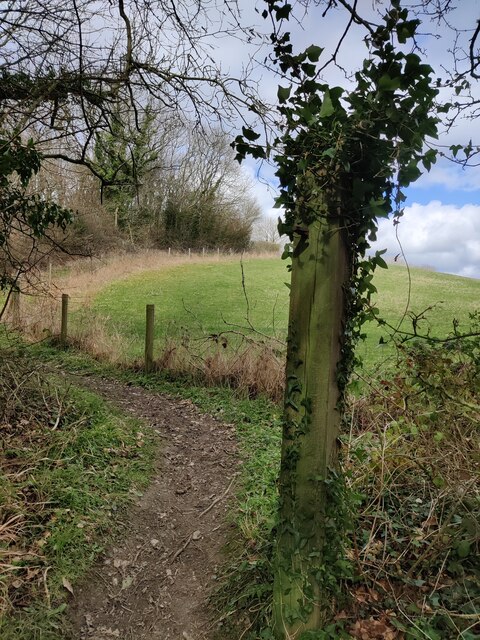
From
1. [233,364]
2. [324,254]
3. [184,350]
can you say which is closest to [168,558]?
[324,254]

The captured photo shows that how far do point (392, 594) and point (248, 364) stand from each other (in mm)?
5074

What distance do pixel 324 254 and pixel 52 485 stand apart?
3.11 m

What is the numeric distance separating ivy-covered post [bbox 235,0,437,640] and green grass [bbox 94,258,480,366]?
6444 millimetres

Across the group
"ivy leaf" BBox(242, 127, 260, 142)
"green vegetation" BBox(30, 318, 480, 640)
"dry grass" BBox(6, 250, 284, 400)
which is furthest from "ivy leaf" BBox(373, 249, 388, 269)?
"dry grass" BBox(6, 250, 284, 400)

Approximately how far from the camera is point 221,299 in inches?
734

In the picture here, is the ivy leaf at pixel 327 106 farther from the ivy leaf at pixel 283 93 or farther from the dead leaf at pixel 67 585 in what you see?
the dead leaf at pixel 67 585

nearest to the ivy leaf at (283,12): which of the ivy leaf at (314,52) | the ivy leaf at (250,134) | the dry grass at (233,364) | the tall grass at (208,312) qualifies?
the ivy leaf at (314,52)

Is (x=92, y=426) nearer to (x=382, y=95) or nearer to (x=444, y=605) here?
(x=444, y=605)

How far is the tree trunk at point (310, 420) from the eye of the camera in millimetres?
2035

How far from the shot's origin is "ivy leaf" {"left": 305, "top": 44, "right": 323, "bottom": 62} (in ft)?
6.36

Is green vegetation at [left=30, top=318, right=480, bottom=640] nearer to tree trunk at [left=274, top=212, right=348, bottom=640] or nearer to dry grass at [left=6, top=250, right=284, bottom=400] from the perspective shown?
tree trunk at [left=274, top=212, right=348, bottom=640]

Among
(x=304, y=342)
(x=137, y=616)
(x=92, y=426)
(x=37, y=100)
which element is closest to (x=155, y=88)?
(x=37, y=100)

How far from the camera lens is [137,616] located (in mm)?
2850

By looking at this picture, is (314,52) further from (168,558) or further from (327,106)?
(168,558)
